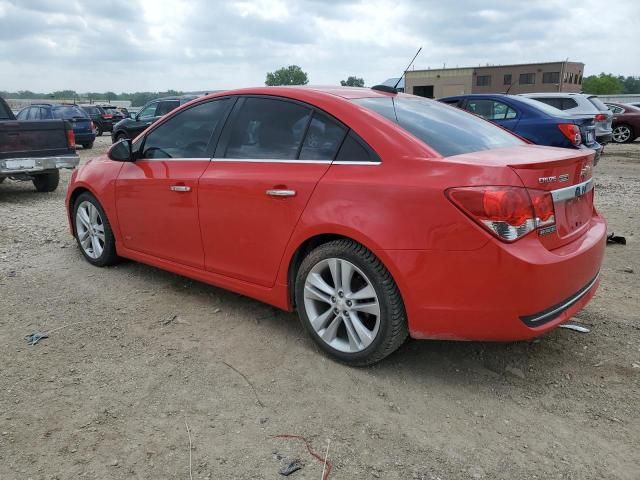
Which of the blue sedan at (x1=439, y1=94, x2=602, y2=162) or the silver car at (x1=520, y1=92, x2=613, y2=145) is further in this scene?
the silver car at (x1=520, y1=92, x2=613, y2=145)

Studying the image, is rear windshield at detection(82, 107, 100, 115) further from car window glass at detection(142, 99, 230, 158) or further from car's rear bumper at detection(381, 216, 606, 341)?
car's rear bumper at detection(381, 216, 606, 341)

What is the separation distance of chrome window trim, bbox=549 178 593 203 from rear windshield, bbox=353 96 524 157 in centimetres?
53

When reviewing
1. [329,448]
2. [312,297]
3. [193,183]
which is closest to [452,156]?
[312,297]

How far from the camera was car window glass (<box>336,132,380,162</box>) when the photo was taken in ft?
9.88

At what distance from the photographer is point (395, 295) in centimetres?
289

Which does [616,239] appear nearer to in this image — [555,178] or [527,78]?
[555,178]

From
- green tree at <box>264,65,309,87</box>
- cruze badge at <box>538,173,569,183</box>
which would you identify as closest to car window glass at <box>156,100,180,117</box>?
cruze badge at <box>538,173,569,183</box>

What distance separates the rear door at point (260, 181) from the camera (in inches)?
128

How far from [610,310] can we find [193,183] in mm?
3135

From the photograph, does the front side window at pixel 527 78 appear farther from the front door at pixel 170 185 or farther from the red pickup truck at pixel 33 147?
the front door at pixel 170 185

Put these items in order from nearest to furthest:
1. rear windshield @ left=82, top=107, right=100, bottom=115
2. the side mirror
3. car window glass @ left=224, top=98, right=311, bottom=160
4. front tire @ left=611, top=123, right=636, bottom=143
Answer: car window glass @ left=224, top=98, right=311, bottom=160, the side mirror, front tire @ left=611, top=123, right=636, bottom=143, rear windshield @ left=82, top=107, right=100, bottom=115

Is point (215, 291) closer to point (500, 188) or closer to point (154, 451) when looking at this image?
point (154, 451)

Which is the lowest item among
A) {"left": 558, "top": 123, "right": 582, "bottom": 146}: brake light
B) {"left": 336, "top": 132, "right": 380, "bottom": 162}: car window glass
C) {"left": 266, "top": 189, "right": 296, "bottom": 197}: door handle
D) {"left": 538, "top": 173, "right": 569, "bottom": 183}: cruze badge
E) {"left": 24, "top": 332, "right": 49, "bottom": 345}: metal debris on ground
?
{"left": 24, "top": 332, "right": 49, "bottom": 345}: metal debris on ground

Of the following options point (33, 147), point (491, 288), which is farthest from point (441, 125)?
point (33, 147)
